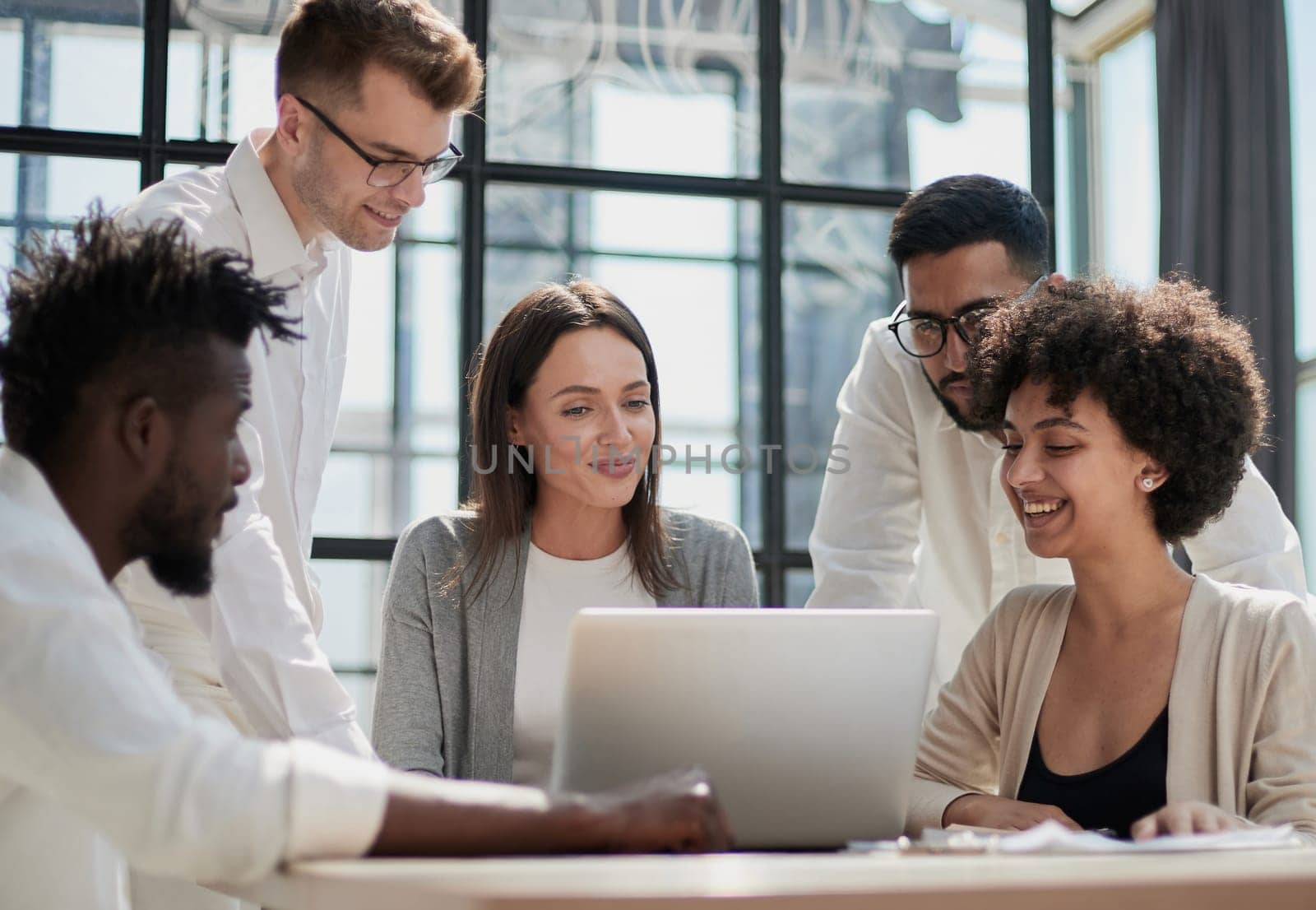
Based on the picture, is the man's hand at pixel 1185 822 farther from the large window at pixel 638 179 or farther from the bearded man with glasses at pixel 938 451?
the large window at pixel 638 179

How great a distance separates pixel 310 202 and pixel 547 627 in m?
0.78

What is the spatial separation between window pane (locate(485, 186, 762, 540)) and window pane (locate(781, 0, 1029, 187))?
343 mm

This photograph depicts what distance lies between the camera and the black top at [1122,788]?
171 centimetres

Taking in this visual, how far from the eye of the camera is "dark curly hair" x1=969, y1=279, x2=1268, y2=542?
189 centimetres

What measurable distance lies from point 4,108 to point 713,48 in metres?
1.91

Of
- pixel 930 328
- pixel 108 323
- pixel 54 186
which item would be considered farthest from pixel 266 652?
pixel 54 186

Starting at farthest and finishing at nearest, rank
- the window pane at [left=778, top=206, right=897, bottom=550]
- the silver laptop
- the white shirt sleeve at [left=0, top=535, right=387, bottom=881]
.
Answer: the window pane at [left=778, top=206, right=897, bottom=550], the silver laptop, the white shirt sleeve at [left=0, top=535, right=387, bottom=881]

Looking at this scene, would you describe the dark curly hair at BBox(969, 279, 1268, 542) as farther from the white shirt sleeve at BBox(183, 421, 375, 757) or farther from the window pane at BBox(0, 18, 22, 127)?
the window pane at BBox(0, 18, 22, 127)

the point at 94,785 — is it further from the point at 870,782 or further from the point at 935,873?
the point at 870,782

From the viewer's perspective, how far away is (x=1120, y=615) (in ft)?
6.14

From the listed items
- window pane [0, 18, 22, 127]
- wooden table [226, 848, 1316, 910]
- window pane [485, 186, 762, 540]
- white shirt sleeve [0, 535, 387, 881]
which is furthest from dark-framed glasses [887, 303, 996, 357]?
window pane [0, 18, 22, 127]

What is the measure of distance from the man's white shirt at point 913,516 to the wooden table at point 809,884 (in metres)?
1.65

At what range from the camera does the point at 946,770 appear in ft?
6.41

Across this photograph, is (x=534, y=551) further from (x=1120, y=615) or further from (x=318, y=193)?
(x=1120, y=615)
